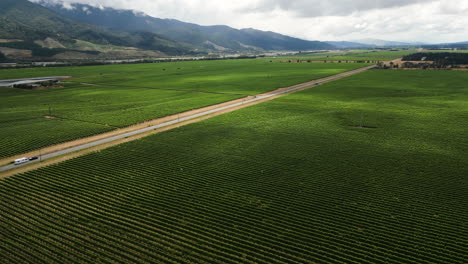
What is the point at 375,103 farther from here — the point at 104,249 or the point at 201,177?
the point at 104,249

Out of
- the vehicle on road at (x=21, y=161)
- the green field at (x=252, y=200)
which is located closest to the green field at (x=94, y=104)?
the vehicle on road at (x=21, y=161)

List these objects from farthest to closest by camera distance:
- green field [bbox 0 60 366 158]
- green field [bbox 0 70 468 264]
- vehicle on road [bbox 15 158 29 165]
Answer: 1. green field [bbox 0 60 366 158]
2. vehicle on road [bbox 15 158 29 165]
3. green field [bbox 0 70 468 264]

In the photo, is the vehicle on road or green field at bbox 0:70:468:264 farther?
the vehicle on road

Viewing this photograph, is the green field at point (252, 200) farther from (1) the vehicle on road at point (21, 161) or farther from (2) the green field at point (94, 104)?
(2) the green field at point (94, 104)

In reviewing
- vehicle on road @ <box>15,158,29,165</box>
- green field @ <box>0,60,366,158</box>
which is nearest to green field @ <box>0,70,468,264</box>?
vehicle on road @ <box>15,158,29,165</box>

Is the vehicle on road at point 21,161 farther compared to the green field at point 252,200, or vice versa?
the vehicle on road at point 21,161

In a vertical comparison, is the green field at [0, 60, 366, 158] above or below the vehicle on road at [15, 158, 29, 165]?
above

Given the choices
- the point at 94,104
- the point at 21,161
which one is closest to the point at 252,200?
the point at 21,161

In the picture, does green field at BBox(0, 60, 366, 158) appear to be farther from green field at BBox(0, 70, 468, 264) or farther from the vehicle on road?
green field at BBox(0, 70, 468, 264)

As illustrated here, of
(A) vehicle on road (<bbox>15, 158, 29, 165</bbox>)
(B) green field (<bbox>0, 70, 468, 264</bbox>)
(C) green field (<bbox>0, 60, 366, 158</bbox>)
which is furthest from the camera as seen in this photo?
(C) green field (<bbox>0, 60, 366, 158</bbox>)
